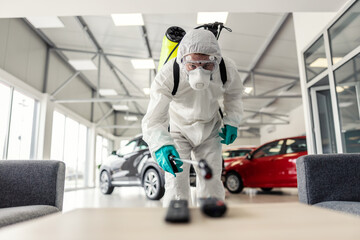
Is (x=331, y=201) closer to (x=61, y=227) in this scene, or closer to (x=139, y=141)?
(x=61, y=227)

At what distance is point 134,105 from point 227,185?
8.29 metres

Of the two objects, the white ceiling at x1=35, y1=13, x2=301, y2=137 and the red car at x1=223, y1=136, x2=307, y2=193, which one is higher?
the white ceiling at x1=35, y1=13, x2=301, y2=137

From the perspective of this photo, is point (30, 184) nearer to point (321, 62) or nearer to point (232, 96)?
point (232, 96)

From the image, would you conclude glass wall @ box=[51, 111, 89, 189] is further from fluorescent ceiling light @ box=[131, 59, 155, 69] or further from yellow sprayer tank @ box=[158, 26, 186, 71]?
yellow sprayer tank @ box=[158, 26, 186, 71]

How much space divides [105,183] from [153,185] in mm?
1978

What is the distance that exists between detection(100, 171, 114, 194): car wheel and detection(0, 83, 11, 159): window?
2073 millimetres

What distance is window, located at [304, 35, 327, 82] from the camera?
4.35 meters

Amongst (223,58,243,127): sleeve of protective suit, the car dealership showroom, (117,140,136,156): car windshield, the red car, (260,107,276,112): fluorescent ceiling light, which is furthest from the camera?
(260,107,276,112): fluorescent ceiling light

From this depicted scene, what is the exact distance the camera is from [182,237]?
1.51ft

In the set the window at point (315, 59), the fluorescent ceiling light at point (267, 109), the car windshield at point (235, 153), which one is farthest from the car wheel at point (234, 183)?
the fluorescent ceiling light at point (267, 109)

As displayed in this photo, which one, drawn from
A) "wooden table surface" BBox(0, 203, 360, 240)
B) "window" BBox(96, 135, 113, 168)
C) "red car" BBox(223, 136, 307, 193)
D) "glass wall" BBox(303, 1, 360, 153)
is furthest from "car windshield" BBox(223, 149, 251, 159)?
"window" BBox(96, 135, 113, 168)

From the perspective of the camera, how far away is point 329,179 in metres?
1.60

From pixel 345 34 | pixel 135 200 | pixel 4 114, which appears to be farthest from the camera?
pixel 4 114

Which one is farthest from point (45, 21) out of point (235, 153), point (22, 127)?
point (235, 153)
